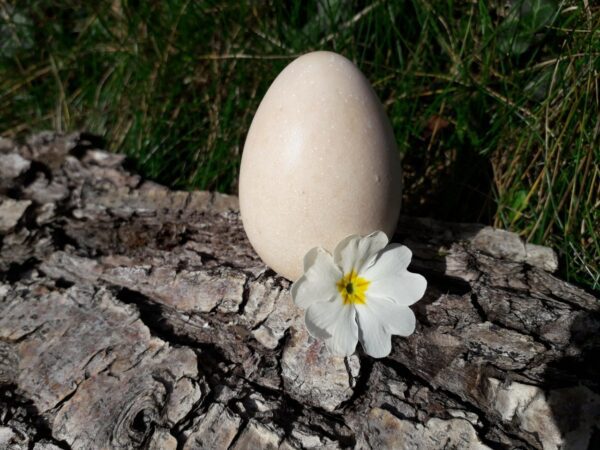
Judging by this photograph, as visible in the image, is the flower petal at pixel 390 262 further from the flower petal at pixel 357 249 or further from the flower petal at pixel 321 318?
the flower petal at pixel 321 318

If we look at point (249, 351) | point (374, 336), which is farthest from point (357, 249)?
point (249, 351)

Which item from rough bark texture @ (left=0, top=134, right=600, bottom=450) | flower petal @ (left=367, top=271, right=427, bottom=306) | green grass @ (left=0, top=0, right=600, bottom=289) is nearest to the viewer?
rough bark texture @ (left=0, top=134, right=600, bottom=450)

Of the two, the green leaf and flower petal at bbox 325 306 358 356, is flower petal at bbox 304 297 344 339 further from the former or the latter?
the green leaf

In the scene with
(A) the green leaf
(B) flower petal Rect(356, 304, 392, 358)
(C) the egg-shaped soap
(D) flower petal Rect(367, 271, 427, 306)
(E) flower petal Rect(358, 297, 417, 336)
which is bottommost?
(B) flower petal Rect(356, 304, 392, 358)

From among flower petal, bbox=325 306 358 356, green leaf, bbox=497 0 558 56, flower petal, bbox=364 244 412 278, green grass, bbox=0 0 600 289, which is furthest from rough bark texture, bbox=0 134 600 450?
green leaf, bbox=497 0 558 56

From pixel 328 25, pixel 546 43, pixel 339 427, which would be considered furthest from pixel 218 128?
pixel 339 427

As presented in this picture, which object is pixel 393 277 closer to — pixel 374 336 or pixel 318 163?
pixel 374 336
